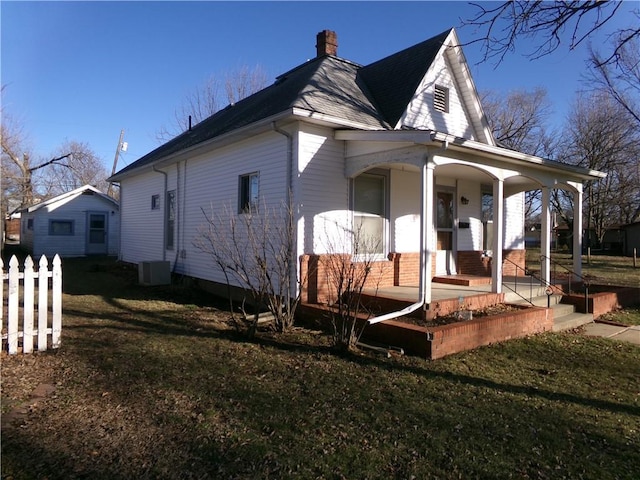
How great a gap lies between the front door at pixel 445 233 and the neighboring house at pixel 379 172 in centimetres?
3

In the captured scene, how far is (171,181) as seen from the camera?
1373 cm

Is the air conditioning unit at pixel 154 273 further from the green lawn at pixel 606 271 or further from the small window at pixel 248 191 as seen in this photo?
the green lawn at pixel 606 271

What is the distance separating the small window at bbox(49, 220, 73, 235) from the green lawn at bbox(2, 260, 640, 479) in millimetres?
18432

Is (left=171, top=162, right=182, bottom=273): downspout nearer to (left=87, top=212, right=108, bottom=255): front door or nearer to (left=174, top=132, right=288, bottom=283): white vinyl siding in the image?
(left=174, top=132, right=288, bottom=283): white vinyl siding

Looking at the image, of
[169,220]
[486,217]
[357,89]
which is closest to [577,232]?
[486,217]

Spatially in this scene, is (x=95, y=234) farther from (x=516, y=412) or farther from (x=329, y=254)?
(x=516, y=412)

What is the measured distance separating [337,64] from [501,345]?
8.22 metres

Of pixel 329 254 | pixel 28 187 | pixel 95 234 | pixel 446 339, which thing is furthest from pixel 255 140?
pixel 28 187

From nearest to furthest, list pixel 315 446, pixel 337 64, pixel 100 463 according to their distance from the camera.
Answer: pixel 100 463
pixel 315 446
pixel 337 64

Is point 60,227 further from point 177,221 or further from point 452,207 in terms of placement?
point 452,207

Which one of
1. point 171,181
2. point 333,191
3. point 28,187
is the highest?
point 28,187

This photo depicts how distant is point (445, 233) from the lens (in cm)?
1123

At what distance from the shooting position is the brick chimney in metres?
12.6

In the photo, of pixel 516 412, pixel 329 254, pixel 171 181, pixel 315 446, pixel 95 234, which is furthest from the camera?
pixel 95 234
